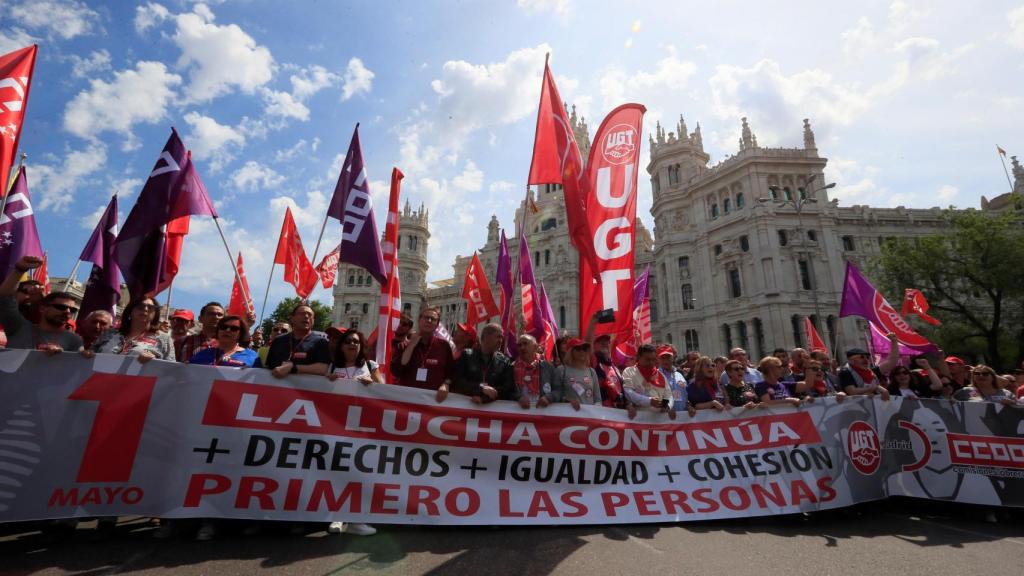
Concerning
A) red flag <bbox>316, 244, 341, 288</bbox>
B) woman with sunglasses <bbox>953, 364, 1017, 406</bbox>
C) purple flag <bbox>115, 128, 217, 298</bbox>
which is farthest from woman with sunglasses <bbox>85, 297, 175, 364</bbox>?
red flag <bbox>316, 244, 341, 288</bbox>

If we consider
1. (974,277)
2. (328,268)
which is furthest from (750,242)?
(328,268)

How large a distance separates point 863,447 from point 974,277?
100 feet

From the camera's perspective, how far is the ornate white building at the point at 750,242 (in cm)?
3662

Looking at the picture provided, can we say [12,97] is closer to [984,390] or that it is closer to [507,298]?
[507,298]

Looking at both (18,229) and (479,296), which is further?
(479,296)

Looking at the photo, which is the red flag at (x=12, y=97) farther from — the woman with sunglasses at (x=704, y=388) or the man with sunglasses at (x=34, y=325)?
the woman with sunglasses at (x=704, y=388)

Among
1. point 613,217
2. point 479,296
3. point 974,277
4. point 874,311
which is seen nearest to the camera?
point 613,217

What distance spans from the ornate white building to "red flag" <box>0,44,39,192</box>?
1290 inches

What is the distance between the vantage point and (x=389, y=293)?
7289 millimetres

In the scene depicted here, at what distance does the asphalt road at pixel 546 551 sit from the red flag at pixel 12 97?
Result: 166 inches

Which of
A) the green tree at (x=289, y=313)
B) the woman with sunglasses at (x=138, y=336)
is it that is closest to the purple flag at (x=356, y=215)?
the woman with sunglasses at (x=138, y=336)

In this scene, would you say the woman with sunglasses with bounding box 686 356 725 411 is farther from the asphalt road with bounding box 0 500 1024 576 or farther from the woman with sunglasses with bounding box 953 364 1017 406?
the woman with sunglasses with bounding box 953 364 1017 406

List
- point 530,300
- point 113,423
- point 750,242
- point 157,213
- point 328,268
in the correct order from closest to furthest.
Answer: point 113,423 < point 157,213 < point 530,300 < point 328,268 < point 750,242

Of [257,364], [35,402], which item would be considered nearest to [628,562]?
[257,364]
